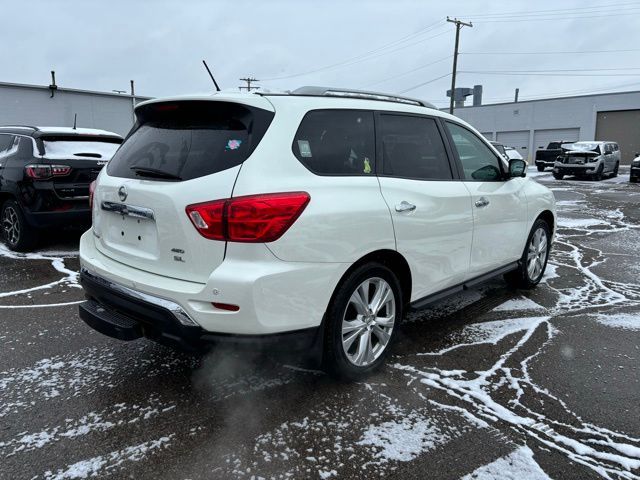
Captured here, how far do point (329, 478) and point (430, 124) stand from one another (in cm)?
261

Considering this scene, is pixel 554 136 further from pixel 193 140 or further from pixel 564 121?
pixel 193 140

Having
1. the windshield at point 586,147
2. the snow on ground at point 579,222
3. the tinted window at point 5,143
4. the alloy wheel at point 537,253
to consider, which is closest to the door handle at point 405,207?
the alloy wheel at point 537,253

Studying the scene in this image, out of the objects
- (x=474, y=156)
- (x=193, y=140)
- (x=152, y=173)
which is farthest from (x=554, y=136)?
A: (x=152, y=173)

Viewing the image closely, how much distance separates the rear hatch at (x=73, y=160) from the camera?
613 cm

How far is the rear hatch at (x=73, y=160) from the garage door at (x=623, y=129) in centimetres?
4326

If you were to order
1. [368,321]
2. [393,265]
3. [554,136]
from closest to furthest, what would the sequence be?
[368,321], [393,265], [554,136]

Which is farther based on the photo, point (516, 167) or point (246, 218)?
point (516, 167)

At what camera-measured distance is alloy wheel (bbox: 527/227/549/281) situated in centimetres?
507

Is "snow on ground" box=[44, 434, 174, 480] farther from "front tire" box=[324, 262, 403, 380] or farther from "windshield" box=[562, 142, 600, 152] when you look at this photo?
"windshield" box=[562, 142, 600, 152]

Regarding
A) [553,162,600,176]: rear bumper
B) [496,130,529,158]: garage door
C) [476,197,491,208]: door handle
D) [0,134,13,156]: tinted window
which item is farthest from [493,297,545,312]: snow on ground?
[496,130,529,158]: garage door

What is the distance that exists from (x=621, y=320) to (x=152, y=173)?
13.1ft

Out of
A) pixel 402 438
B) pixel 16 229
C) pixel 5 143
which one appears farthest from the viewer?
pixel 5 143

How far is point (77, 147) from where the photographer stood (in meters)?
6.43

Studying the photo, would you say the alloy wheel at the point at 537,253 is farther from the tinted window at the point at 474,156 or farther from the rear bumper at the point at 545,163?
the rear bumper at the point at 545,163
